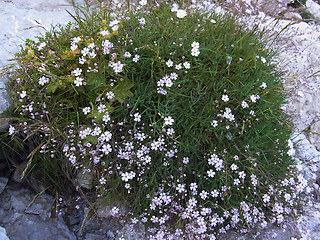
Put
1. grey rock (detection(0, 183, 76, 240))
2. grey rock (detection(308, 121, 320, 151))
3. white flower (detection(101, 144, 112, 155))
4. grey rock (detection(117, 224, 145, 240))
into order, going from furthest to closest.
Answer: grey rock (detection(308, 121, 320, 151)), grey rock (detection(117, 224, 145, 240)), grey rock (detection(0, 183, 76, 240)), white flower (detection(101, 144, 112, 155))

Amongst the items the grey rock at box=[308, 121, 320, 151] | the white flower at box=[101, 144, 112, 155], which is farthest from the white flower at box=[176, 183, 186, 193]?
the grey rock at box=[308, 121, 320, 151]

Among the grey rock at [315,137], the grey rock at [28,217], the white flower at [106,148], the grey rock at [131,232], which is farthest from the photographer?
the grey rock at [315,137]

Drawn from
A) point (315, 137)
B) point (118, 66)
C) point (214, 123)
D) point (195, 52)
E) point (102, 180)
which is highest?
point (195, 52)

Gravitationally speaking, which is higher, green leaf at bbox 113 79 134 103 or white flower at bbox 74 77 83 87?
green leaf at bbox 113 79 134 103

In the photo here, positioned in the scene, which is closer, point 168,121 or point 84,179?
point 168,121

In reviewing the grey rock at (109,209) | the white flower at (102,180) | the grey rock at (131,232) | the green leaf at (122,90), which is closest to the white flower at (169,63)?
the green leaf at (122,90)

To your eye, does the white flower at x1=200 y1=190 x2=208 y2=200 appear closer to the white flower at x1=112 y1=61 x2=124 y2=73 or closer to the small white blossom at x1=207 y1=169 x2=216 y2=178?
the small white blossom at x1=207 y1=169 x2=216 y2=178

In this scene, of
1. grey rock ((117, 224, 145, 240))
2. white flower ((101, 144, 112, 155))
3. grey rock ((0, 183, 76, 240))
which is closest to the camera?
white flower ((101, 144, 112, 155))

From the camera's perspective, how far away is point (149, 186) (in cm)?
277

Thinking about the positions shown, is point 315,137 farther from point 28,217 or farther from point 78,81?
point 28,217

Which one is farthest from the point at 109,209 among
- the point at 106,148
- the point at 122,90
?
the point at 122,90

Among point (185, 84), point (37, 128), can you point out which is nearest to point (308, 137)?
point (185, 84)

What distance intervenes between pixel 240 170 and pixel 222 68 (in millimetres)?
1079

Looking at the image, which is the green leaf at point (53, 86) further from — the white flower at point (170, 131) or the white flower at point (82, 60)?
the white flower at point (170, 131)
